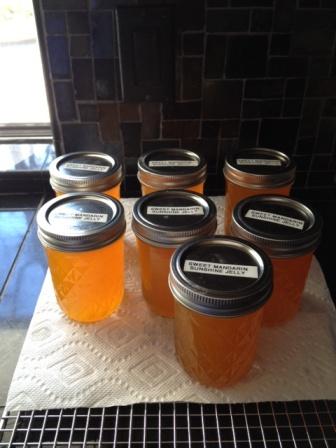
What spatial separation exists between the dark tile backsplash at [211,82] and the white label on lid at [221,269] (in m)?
0.40

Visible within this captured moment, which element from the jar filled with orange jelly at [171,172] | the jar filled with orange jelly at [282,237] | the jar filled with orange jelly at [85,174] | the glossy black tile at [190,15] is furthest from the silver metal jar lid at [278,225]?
the glossy black tile at [190,15]

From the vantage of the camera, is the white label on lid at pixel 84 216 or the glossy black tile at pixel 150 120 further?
the glossy black tile at pixel 150 120

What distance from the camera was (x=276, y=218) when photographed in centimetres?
59

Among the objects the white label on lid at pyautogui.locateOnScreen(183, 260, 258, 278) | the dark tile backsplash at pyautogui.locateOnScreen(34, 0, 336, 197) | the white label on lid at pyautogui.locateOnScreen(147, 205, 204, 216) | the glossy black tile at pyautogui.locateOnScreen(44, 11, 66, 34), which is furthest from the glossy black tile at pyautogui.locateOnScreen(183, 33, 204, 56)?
the white label on lid at pyautogui.locateOnScreen(183, 260, 258, 278)

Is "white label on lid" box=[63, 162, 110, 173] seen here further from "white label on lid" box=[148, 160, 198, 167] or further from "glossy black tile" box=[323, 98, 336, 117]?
"glossy black tile" box=[323, 98, 336, 117]

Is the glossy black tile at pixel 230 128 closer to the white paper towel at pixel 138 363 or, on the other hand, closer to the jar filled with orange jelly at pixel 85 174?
the jar filled with orange jelly at pixel 85 174

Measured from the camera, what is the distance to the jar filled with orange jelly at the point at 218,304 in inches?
18.0

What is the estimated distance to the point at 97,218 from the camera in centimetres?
58

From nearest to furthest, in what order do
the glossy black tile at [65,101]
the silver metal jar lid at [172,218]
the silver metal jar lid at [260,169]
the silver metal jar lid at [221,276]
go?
the silver metal jar lid at [221,276] < the silver metal jar lid at [172,218] < the silver metal jar lid at [260,169] < the glossy black tile at [65,101]

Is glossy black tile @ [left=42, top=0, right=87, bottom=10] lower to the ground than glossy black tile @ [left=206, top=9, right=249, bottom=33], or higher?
higher

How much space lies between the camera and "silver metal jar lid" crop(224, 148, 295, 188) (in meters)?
0.67

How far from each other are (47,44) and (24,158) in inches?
10.5

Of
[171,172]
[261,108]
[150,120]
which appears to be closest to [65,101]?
[150,120]

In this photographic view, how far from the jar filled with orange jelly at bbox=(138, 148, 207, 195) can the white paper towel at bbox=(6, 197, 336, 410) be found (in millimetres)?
191
